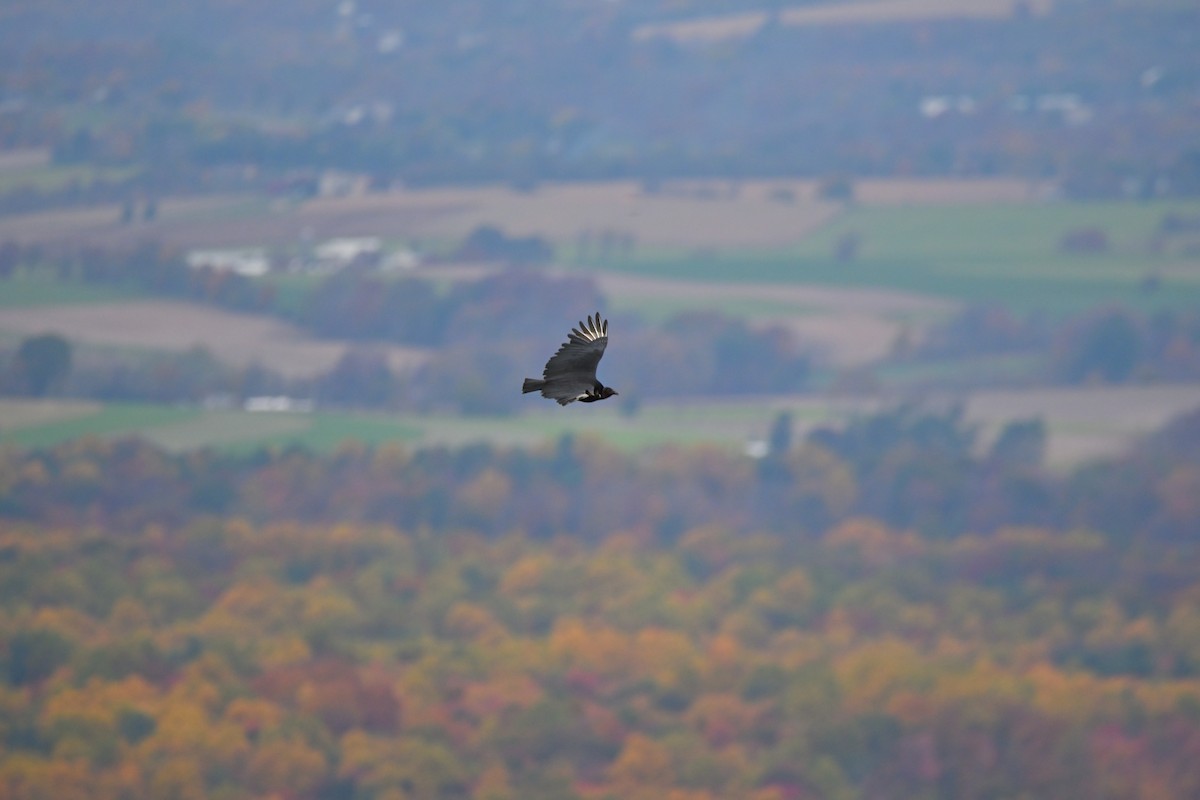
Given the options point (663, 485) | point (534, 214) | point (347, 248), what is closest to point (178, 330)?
point (347, 248)

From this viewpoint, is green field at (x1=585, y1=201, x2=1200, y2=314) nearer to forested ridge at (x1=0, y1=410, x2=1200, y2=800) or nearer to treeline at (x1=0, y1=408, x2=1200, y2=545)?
treeline at (x1=0, y1=408, x2=1200, y2=545)

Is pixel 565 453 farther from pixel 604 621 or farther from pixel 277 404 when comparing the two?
pixel 604 621

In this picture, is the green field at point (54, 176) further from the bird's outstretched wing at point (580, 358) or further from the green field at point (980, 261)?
the bird's outstretched wing at point (580, 358)

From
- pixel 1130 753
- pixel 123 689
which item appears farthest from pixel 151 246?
pixel 1130 753

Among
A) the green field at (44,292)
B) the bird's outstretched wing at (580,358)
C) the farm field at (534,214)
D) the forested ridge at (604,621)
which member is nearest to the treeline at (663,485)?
the forested ridge at (604,621)

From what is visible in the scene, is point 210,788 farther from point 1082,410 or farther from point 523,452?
point 1082,410

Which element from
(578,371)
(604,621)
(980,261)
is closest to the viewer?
(578,371)
